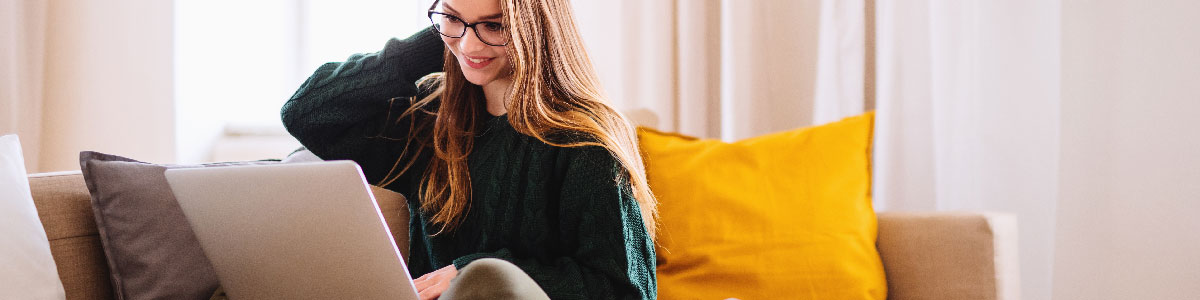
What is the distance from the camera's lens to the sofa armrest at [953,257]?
125cm

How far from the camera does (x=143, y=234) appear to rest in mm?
1160

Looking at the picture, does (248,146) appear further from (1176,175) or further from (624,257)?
(1176,175)

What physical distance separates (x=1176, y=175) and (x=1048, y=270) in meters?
0.25

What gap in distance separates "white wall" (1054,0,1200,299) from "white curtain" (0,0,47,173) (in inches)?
93.0

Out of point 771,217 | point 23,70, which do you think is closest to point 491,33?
point 771,217

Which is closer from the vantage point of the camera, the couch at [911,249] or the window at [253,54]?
the couch at [911,249]

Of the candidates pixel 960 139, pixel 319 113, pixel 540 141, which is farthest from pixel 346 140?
pixel 960 139

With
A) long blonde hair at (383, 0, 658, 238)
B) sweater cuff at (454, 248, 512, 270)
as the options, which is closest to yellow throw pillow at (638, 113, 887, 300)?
long blonde hair at (383, 0, 658, 238)

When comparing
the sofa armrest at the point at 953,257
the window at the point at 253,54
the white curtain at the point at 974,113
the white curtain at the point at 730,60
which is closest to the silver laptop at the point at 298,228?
the sofa armrest at the point at 953,257

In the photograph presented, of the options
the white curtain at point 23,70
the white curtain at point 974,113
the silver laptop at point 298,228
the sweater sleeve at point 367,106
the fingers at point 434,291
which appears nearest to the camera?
the silver laptop at point 298,228

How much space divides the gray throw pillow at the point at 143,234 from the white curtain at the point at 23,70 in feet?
4.36

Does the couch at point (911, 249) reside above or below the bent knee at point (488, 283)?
below

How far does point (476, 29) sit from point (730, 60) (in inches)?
36.7

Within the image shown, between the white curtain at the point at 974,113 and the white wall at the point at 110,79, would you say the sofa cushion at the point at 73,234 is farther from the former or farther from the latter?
the white curtain at the point at 974,113
